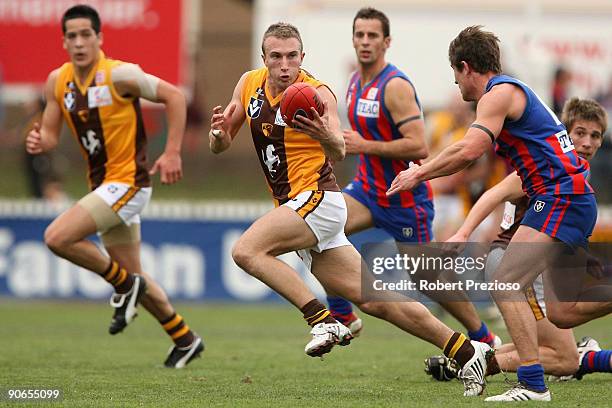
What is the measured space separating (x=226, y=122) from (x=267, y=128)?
273mm

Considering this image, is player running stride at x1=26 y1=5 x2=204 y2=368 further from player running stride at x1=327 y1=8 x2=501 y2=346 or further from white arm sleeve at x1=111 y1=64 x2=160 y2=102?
player running stride at x1=327 y1=8 x2=501 y2=346

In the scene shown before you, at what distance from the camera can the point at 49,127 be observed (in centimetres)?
959

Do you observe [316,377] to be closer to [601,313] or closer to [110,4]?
[601,313]

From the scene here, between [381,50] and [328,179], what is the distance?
2098mm

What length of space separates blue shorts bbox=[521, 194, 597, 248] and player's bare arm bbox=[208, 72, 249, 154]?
2.04 m

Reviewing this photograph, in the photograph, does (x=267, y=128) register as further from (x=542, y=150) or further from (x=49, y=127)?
(x=49, y=127)

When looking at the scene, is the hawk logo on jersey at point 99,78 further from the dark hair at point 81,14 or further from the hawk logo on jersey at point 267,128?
the hawk logo on jersey at point 267,128

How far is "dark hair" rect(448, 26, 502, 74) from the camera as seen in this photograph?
7000 mm

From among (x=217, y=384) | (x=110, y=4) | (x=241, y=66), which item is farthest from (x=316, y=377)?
(x=241, y=66)

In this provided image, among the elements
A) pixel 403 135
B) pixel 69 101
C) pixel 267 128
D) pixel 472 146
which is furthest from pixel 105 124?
pixel 472 146

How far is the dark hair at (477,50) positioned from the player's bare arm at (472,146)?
0.92ft

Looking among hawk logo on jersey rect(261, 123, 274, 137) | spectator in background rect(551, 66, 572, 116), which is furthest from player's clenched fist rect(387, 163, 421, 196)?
spectator in background rect(551, 66, 572, 116)

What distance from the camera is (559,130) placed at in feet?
23.2

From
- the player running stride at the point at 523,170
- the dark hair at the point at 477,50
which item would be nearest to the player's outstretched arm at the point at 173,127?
the player running stride at the point at 523,170
